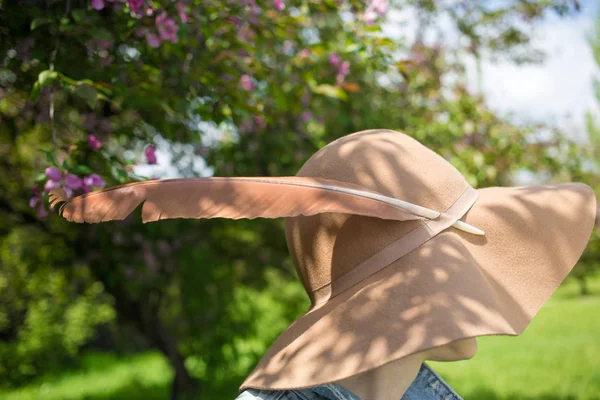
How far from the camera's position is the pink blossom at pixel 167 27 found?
261cm

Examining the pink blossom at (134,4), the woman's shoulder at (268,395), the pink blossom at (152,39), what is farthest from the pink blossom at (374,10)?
the woman's shoulder at (268,395)

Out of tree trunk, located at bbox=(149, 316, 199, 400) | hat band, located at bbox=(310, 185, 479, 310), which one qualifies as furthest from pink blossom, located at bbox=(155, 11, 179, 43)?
tree trunk, located at bbox=(149, 316, 199, 400)

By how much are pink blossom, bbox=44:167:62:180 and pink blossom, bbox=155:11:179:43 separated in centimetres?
Result: 76

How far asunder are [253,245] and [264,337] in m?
0.96

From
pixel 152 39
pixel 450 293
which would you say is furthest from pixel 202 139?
pixel 450 293

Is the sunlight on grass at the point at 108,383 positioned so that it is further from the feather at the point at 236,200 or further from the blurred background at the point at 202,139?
the feather at the point at 236,200

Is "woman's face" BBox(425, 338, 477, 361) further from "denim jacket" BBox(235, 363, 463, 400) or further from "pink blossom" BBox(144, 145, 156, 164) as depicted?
"pink blossom" BBox(144, 145, 156, 164)

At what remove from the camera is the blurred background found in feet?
8.85

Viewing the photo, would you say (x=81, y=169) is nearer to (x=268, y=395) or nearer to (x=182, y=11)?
(x=182, y=11)

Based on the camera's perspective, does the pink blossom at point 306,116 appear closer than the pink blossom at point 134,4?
No

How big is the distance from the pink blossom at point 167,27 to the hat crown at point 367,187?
1297 millimetres

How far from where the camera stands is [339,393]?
4.92 feet

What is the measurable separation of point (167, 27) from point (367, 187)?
59.8 inches

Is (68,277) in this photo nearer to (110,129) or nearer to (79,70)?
(110,129)
